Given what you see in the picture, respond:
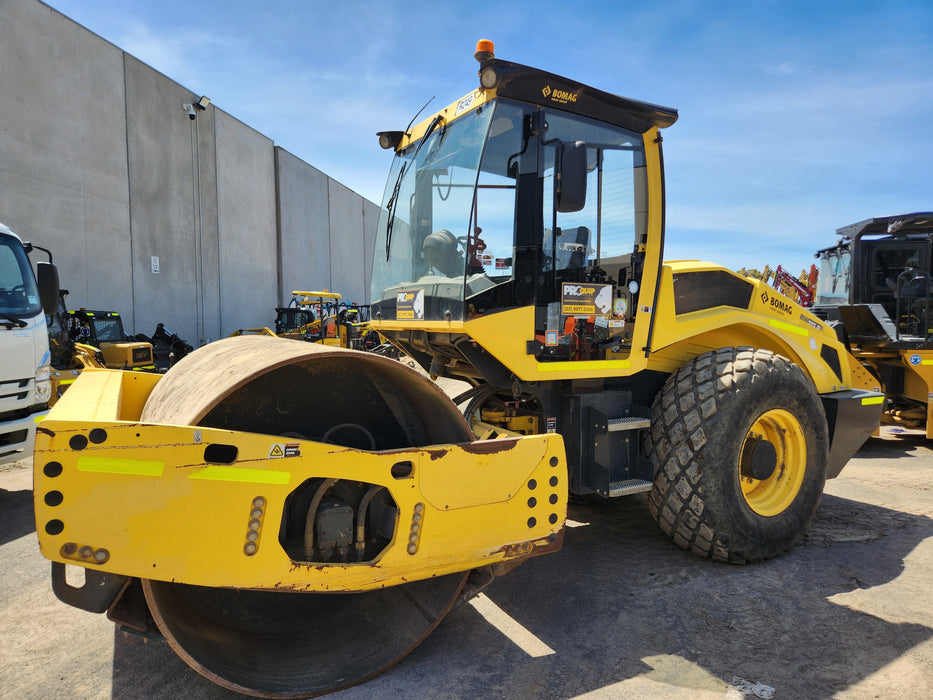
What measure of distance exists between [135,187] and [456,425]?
52.5 ft

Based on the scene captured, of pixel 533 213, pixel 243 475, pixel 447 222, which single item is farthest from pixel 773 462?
pixel 243 475

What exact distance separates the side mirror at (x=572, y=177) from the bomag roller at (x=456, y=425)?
1cm

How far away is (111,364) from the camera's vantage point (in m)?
10.7

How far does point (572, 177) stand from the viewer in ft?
10.2

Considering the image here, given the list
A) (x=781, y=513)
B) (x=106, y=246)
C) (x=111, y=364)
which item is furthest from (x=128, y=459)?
(x=106, y=246)

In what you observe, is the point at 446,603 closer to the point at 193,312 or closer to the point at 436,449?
the point at 436,449

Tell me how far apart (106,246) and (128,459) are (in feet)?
48.7

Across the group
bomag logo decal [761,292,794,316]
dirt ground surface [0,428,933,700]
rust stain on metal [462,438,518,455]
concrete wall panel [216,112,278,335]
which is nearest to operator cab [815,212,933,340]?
bomag logo decal [761,292,794,316]

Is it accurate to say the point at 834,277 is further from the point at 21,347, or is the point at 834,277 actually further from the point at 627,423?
the point at 21,347

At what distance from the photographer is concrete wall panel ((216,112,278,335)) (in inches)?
765

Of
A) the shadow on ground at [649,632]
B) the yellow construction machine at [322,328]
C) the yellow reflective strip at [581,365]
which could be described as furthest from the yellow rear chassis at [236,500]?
the yellow construction machine at [322,328]

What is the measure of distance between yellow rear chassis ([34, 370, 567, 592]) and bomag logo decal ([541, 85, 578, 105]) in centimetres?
192

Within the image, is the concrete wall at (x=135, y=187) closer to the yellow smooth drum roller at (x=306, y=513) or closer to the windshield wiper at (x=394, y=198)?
the windshield wiper at (x=394, y=198)

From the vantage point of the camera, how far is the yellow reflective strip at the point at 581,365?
334cm
